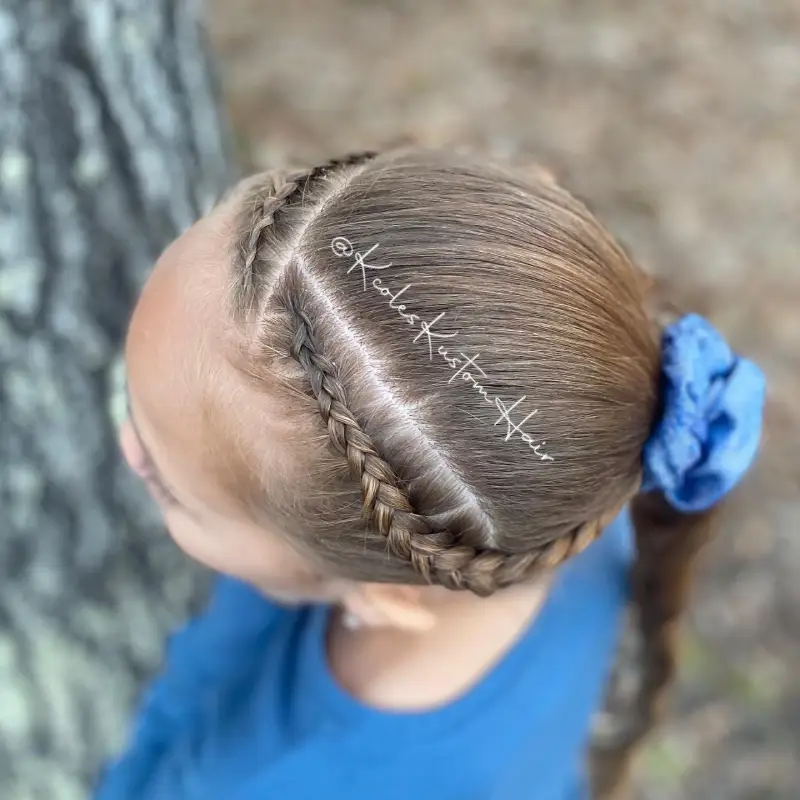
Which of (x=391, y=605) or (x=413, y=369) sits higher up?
(x=413, y=369)

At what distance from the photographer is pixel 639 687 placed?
137 centimetres

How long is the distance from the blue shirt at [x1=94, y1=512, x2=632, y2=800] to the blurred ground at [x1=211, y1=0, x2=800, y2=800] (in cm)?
75

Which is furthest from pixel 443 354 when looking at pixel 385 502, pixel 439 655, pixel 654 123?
pixel 654 123

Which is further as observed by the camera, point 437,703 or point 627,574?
point 627,574

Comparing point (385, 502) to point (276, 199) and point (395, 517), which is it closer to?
point (395, 517)

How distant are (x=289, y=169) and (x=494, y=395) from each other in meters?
0.31

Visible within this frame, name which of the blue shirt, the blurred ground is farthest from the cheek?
the blurred ground

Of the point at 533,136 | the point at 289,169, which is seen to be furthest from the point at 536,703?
the point at 533,136

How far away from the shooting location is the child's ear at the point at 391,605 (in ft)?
2.81

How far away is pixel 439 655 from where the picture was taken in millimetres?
974

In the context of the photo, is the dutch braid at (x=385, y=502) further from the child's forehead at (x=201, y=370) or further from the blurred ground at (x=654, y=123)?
the blurred ground at (x=654, y=123)

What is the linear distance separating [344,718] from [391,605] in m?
0.19

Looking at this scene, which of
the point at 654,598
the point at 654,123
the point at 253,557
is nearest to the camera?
the point at 253,557

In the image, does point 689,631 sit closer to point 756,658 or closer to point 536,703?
point 756,658
